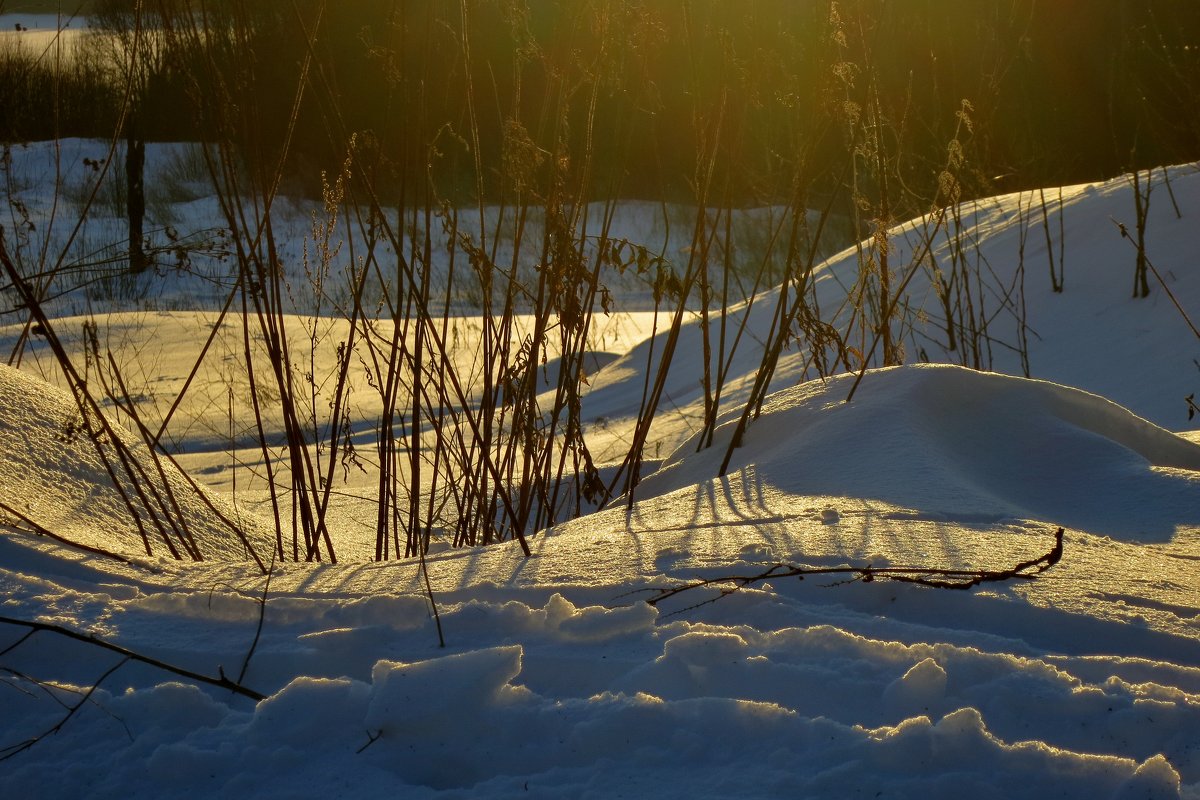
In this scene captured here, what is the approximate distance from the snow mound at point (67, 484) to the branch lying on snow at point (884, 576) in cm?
90

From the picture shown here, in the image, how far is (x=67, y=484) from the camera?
5.90ft

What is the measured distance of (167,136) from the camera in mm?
17719

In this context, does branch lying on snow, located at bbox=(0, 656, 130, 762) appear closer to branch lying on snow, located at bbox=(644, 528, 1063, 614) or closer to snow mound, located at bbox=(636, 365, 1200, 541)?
branch lying on snow, located at bbox=(644, 528, 1063, 614)

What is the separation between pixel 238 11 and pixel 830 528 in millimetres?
1254

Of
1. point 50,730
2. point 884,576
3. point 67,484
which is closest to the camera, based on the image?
point 50,730

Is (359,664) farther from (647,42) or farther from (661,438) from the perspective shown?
(661,438)

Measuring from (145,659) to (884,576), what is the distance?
83 cm

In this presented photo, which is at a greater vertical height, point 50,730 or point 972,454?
point 972,454

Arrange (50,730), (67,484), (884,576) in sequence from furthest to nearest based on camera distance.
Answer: (67,484) < (884,576) < (50,730)

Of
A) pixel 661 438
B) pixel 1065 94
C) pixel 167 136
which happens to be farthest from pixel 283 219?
pixel 661 438

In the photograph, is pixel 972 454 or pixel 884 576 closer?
pixel 884 576

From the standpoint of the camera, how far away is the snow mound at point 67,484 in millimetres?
1633

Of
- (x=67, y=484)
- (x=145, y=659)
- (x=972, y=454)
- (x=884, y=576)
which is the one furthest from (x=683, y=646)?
(x=67, y=484)

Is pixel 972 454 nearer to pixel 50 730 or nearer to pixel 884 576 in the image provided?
pixel 884 576
